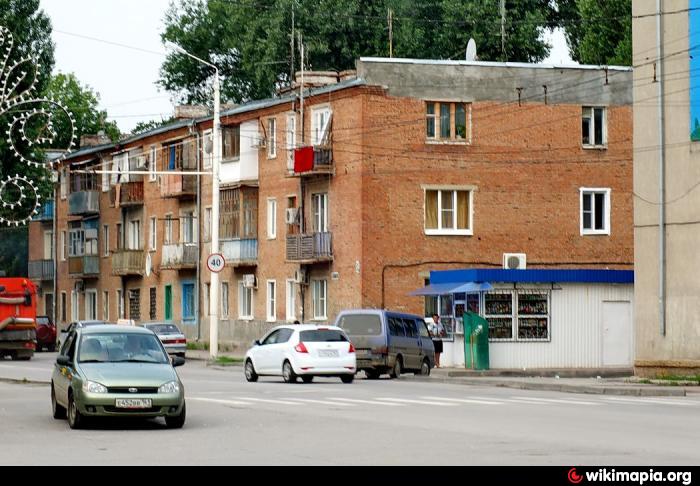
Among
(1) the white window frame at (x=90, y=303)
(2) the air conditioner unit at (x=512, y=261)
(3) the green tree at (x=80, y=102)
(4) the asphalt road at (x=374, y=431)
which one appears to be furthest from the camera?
(3) the green tree at (x=80, y=102)

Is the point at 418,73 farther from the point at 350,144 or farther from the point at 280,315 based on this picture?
the point at 280,315

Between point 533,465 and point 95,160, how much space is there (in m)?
69.5

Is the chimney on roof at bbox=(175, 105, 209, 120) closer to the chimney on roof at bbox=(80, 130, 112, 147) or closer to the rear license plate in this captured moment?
the chimney on roof at bbox=(80, 130, 112, 147)

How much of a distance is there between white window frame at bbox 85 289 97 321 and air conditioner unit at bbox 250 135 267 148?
22.4 meters

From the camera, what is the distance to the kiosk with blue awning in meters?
47.8

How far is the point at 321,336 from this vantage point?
37.5 meters

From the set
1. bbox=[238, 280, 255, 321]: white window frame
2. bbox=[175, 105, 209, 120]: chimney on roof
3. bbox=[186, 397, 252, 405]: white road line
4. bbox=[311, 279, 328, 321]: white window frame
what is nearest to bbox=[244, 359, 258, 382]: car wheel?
bbox=[186, 397, 252, 405]: white road line

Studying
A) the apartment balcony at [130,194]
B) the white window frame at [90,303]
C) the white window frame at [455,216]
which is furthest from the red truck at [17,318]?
the white window frame at [90,303]

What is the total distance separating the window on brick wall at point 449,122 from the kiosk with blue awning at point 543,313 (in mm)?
8556

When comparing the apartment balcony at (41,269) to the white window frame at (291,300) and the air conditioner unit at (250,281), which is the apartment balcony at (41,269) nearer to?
the air conditioner unit at (250,281)

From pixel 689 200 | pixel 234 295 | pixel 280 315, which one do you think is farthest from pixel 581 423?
pixel 234 295

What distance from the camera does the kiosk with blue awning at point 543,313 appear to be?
47.8 meters

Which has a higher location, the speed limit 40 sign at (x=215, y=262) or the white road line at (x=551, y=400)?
the speed limit 40 sign at (x=215, y=262)

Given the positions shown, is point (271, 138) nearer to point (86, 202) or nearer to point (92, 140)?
point (86, 202)
